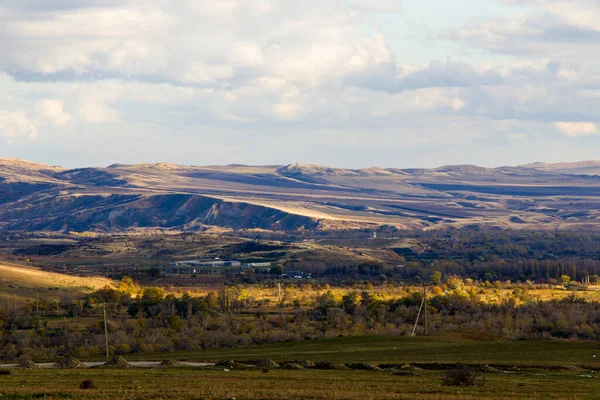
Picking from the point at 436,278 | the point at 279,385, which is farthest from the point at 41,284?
the point at 279,385

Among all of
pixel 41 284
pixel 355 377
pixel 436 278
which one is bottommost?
pixel 436 278

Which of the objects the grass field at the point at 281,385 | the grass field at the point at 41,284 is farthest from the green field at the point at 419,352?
the grass field at the point at 41,284

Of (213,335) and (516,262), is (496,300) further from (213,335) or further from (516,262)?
(516,262)

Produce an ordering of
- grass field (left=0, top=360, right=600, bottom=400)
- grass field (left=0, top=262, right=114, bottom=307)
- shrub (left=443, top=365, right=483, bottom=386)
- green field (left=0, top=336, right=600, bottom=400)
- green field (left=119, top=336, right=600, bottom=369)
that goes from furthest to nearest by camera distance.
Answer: grass field (left=0, top=262, right=114, bottom=307) → green field (left=119, top=336, right=600, bottom=369) → shrub (left=443, top=365, right=483, bottom=386) → green field (left=0, top=336, right=600, bottom=400) → grass field (left=0, top=360, right=600, bottom=400)

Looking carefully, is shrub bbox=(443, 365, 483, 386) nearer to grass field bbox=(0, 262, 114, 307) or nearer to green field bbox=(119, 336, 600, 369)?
green field bbox=(119, 336, 600, 369)

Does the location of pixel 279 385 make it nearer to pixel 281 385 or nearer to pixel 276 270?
pixel 281 385

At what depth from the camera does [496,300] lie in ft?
380

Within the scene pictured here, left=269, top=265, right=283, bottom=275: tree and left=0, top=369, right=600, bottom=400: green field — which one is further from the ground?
left=0, top=369, right=600, bottom=400: green field

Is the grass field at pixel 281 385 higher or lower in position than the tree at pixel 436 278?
higher

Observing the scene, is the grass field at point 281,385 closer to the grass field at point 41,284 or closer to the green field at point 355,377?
the green field at point 355,377

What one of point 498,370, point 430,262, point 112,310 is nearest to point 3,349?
point 112,310

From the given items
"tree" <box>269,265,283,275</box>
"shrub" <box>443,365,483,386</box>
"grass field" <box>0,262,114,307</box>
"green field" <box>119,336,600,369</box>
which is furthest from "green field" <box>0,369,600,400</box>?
"tree" <box>269,265,283,275</box>

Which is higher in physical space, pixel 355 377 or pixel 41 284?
pixel 355 377

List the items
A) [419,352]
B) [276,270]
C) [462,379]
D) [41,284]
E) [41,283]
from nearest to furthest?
[462,379] < [419,352] < [41,284] < [41,283] < [276,270]
